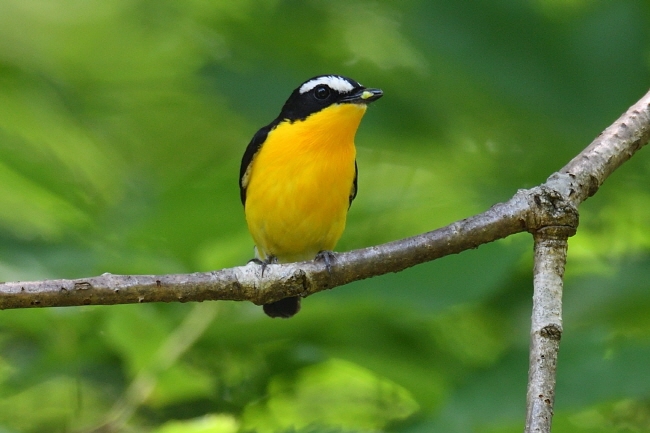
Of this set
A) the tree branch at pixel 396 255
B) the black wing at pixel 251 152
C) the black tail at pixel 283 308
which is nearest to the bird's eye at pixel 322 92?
the black wing at pixel 251 152

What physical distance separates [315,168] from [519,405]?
2.60 m

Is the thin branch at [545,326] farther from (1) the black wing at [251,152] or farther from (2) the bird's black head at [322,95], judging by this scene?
(1) the black wing at [251,152]

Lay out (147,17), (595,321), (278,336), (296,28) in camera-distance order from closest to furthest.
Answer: (595,321) < (278,336) < (296,28) < (147,17)

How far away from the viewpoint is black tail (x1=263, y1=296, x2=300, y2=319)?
5148mm

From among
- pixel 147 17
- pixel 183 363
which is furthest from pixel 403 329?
pixel 147 17

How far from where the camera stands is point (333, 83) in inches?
219

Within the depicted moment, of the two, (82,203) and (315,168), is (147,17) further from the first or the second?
(82,203)

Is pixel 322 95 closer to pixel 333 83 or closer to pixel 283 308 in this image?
pixel 333 83

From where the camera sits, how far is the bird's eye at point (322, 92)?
5.65 m

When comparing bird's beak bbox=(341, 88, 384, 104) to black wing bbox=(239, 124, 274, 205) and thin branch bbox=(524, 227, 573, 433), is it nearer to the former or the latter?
black wing bbox=(239, 124, 274, 205)

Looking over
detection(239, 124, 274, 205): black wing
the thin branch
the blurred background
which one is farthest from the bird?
the thin branch

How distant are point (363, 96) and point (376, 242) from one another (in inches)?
42.0

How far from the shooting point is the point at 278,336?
179 inches

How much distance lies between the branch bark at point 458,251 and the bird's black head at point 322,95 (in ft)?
6.45
